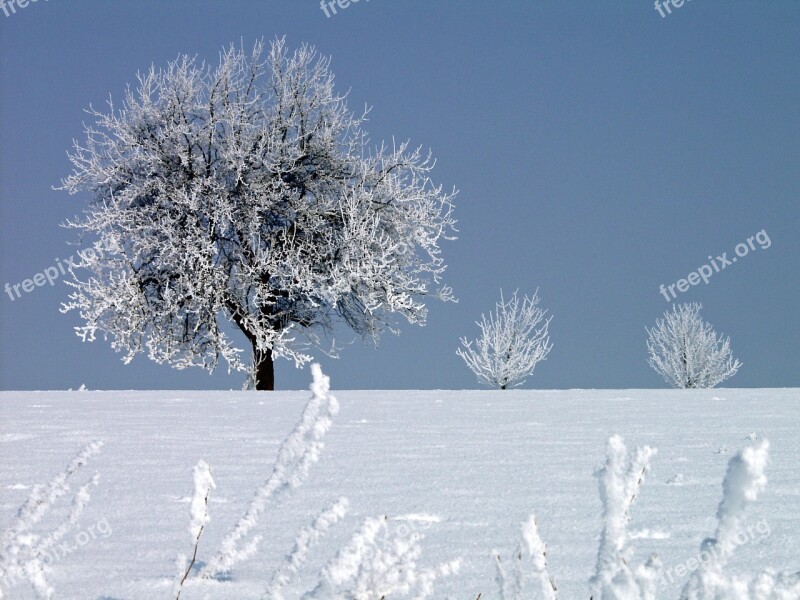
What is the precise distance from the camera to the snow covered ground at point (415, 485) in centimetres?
201

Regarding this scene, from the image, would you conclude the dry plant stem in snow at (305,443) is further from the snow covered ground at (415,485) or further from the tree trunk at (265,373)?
the tree trunk at (265,373)

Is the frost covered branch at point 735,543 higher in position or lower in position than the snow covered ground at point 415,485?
higher

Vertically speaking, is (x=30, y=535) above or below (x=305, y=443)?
below

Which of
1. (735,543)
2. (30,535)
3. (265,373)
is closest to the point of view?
(735,543)

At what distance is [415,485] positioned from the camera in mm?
2975

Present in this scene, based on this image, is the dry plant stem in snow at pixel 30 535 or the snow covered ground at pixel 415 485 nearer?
the dry plant stem in snow at pixel 30 535

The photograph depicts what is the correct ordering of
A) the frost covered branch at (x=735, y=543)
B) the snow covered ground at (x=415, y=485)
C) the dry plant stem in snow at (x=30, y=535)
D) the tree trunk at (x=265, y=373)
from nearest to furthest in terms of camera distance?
1. the frost covered branch at (x=735, y=543)
2. the dry plant stem in snow at (x=30, y=535)
3. the snow covered ground at (x=415, y=485)
4. the tree trunk at (x=265, y=373)

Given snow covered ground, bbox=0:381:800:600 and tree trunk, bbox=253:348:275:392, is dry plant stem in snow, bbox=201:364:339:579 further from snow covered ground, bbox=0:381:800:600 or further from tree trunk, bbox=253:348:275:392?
tree trunk, bbox=253:348:275:392

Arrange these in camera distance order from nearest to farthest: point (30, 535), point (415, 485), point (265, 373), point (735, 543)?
point (735, 543) → point (30, 535) → point (415, 485) → point (265, 373)

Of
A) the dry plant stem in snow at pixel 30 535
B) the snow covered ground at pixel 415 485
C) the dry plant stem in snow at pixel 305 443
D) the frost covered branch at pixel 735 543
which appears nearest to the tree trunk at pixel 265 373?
the snow covered ground at pixel 415 485

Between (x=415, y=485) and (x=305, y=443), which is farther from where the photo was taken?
(x=415, y=485)

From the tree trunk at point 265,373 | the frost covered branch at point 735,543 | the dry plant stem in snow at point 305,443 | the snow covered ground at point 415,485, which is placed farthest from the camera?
the tree trunk at point 265,373

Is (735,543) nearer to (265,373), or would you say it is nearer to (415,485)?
(415,485)

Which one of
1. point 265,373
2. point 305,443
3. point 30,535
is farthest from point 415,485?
point 265,373
